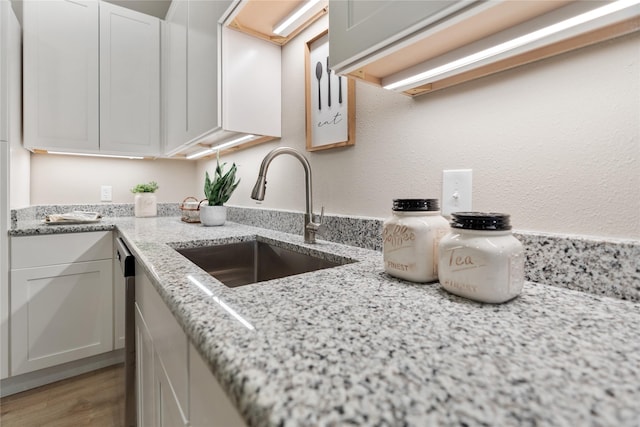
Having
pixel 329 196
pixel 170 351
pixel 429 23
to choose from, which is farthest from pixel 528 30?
pixel 170 351

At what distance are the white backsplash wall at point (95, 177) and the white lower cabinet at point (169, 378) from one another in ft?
5.18

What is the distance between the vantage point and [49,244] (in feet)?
5.16

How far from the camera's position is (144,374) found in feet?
2.99

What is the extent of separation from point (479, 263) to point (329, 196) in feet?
2.45

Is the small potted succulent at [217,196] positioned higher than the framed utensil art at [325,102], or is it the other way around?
the framed utensil art at [325,102]

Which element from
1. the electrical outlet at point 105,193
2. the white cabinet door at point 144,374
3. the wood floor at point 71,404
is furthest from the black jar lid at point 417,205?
the electrical outlet at point 105,193

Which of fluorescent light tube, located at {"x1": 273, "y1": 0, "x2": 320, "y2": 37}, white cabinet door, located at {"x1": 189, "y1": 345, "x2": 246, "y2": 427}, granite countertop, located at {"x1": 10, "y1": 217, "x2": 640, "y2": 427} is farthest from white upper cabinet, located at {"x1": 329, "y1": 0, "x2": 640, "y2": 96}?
white cabinet door, located at {"x1": 189, "y1": 345, "x2": 246, "y2": 427}

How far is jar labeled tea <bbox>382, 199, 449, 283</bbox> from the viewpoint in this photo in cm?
60

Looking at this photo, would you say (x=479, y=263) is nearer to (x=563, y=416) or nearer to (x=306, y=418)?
(x=563, y=416)

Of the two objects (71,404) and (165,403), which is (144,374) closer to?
(165,403)

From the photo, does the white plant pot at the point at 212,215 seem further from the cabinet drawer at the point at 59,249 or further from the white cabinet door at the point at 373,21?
the white cabinet door at the point at 373,21

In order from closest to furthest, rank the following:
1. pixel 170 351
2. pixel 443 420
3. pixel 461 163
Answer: pixel 443 420, pixel 170 351, pixel 461 163

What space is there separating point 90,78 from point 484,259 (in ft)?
7.85

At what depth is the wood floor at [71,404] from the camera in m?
1.36
